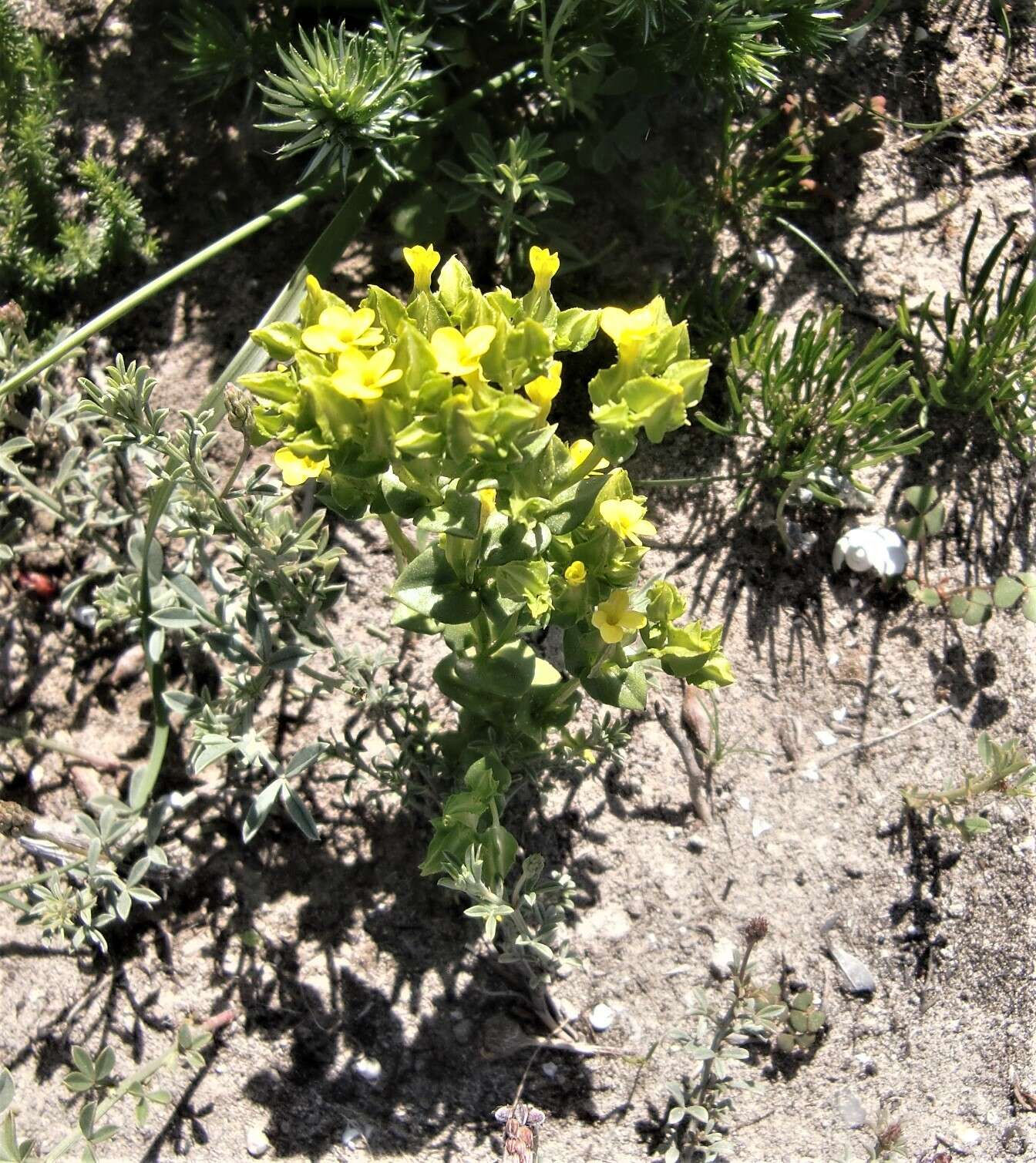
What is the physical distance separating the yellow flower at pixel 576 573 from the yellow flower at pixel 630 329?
1.28ft

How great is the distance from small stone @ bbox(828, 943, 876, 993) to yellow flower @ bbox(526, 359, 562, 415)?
175 cm

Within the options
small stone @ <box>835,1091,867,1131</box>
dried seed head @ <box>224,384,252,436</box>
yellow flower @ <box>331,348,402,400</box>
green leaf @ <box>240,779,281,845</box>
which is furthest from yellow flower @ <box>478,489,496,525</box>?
small stone @ <box>835,1091,867,1131</box>

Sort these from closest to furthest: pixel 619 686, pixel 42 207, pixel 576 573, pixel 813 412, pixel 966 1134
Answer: pixel 576 573 → pixel 619 686 → pixel 966 1134 → pixel 813 412 → pixel 42 207

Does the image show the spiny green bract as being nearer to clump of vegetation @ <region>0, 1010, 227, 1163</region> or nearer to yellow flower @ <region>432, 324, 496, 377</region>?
yellow flower @ <region>432, 324, 496, 377</region>

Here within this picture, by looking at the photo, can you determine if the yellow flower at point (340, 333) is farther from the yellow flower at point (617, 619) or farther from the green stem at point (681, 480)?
the green stem at point (681, 480)

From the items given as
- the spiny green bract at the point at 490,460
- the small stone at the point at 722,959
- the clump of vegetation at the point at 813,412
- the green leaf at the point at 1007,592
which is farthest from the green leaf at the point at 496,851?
the green leaf at the point at 1007,592

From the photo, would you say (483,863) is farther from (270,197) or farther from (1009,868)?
(270,197)

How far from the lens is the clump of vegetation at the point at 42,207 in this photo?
2908 mm

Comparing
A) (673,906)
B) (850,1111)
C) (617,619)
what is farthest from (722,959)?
(617,619)

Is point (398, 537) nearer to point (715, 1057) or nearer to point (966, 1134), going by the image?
point (715, 1057)

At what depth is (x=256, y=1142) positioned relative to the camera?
2.52 meters

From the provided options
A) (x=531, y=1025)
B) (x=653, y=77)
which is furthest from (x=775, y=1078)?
(x=653, y=77)

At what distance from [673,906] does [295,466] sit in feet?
5.42

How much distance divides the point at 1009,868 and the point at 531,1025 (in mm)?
1300
